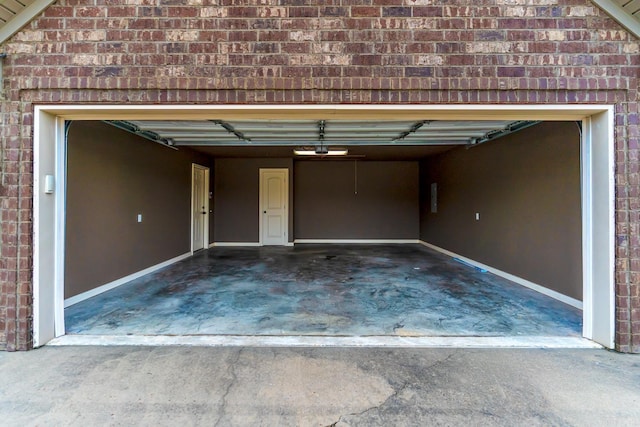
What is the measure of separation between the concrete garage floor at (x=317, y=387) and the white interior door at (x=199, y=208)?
487cm

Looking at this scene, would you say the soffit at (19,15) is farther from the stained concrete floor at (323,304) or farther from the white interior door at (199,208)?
the white interior door at (199,208)

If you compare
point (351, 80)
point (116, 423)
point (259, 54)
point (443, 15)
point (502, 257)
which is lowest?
point (116, 423)

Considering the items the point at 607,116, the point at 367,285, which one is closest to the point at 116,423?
the point at 367,285

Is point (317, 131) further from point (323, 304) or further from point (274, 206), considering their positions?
point (274, 206)

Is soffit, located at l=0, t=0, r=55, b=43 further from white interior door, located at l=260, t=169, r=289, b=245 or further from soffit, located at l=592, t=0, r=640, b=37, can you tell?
white interior door, located at l=260, t=169, r=289, b=245

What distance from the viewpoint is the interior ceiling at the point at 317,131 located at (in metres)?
4.09

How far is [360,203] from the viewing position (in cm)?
909

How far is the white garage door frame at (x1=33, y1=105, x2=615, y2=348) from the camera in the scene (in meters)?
2.50

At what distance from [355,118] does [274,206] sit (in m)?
6.04

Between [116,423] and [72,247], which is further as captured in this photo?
[72,247]

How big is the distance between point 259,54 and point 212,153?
17.9 ft

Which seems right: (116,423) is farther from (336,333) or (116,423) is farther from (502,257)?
(502,257)

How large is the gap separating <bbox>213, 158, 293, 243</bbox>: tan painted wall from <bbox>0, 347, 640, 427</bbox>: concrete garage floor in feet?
19.7

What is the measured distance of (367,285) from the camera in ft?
14.8
